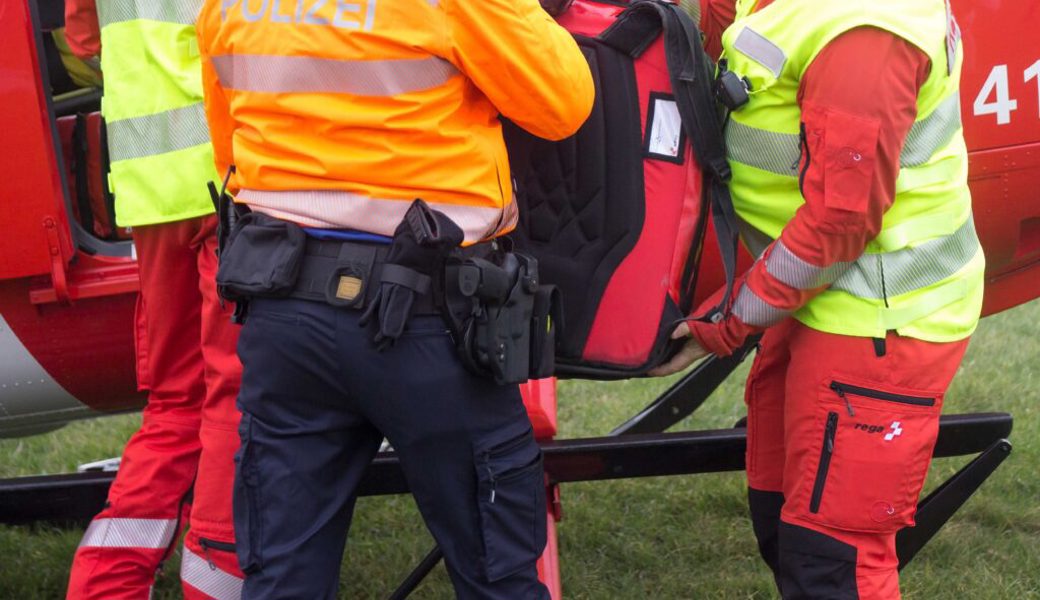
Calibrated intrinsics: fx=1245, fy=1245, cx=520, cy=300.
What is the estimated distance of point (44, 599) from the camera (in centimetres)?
399

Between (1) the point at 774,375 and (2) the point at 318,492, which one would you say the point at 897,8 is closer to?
(1) the point at 774,375

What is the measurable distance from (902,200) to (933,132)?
147 millimetres

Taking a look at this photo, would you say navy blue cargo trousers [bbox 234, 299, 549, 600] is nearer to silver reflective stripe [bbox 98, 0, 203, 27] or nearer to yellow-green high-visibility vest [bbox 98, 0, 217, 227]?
yellow-green high-visibility vest [bbox 98, 0, 217, 227]

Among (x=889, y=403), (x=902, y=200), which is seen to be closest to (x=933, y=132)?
(x=902, y=200)

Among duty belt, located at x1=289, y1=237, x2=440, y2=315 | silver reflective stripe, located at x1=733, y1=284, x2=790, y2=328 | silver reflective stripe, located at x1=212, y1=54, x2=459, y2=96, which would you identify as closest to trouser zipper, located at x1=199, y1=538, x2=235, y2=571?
duty belt, located at x1=289, y1=237, x2=440, y2=315

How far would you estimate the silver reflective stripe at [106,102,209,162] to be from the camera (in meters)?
2.89

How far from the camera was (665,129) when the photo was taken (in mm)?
2629

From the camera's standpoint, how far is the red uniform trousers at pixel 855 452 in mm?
2527

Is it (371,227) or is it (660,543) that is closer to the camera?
(371,227)

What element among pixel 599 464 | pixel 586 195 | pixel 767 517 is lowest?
pixel 599 464

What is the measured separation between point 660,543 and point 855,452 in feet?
6.09

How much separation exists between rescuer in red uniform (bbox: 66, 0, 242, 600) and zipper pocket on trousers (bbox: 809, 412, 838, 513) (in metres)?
1.31

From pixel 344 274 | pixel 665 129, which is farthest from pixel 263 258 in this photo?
pixel 665 129

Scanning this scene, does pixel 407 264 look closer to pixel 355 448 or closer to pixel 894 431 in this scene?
pixel 355 448
